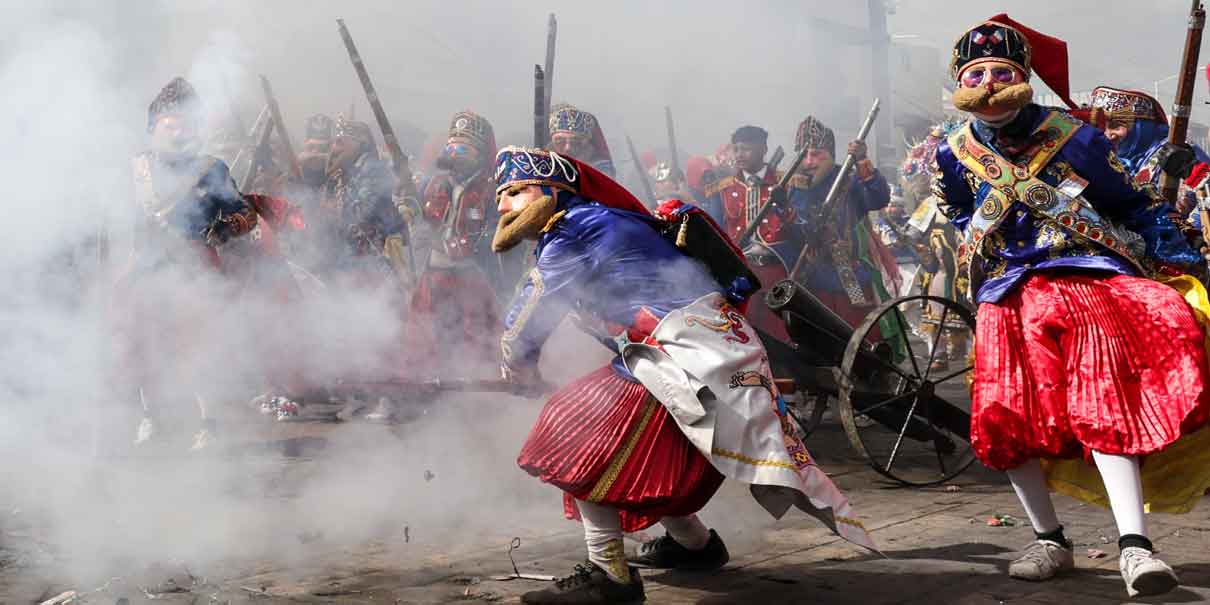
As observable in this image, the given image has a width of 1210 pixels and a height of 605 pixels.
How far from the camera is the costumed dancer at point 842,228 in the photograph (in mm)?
9016

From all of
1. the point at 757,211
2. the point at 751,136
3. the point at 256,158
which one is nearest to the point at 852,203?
the point at 757,211

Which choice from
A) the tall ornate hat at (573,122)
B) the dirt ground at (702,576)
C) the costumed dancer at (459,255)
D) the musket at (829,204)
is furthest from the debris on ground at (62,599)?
the musket at (829,204)

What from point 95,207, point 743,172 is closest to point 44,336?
point 95,207

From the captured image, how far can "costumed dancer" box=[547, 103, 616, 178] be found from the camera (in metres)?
8.96

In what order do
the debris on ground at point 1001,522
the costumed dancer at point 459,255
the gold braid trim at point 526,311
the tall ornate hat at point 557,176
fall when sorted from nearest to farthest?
the gold braid trim at point 526,311 < the tall ornate hat at point 557,176 < the debris on ground at point 1001,522 < the costumed dancer at point 459,255

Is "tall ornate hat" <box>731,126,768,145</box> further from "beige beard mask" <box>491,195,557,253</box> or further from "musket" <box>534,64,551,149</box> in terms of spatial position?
"beige beard mask" <box>491,195,557,253</box>

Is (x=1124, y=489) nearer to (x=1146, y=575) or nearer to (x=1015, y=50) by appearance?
(x=1146, y=575)

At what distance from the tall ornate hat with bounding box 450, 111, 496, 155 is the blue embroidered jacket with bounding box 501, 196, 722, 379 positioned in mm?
5069

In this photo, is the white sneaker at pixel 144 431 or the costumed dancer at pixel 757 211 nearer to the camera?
the white sneaker at pixel 144 431

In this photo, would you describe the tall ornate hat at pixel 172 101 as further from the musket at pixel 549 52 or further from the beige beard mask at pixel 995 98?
the beige beard mask at pixel 995 98

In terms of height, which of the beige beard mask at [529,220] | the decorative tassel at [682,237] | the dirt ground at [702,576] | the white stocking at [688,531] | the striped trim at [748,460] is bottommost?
the dirt ground at [702,576]

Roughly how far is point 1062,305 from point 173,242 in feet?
15.3

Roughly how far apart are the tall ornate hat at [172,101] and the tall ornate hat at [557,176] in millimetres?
2833

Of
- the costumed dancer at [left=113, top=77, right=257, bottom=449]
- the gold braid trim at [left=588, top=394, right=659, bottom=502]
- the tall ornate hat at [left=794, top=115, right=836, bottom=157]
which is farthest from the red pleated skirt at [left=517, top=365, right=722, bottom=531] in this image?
the tall ornate hat at [left=794, top=115, right=836, bottom=157]
